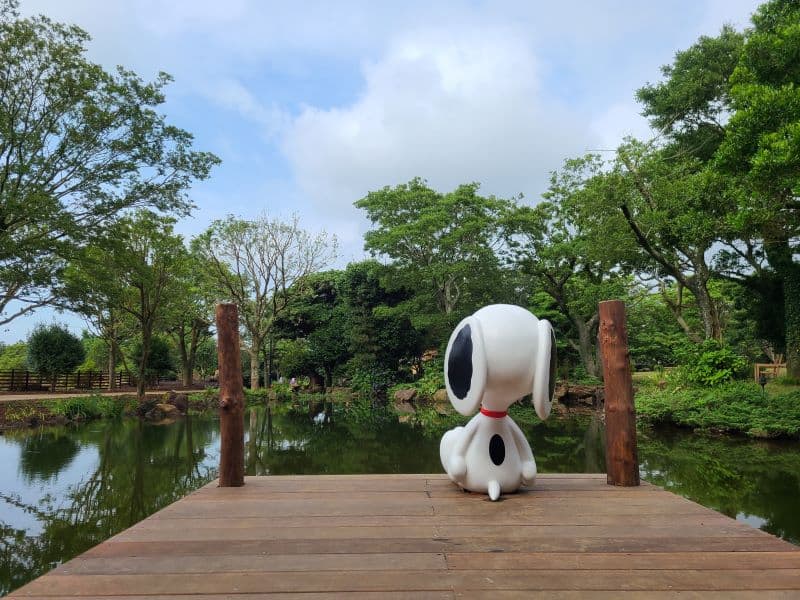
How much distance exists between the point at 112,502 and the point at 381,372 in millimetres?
16835

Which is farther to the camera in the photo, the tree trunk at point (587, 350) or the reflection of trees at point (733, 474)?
the tree trunk at point (587, 350)

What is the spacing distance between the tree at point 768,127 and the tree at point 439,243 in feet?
29.7

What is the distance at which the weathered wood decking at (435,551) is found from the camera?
205 cm

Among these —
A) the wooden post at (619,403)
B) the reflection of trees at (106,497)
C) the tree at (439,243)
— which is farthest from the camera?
the tree at (439,243)

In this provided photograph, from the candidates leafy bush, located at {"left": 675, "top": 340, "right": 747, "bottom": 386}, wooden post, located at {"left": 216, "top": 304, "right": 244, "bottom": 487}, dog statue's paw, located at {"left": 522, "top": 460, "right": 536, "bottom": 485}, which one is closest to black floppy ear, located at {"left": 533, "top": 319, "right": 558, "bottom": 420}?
dog statue's paw, located at {"left": 522, "top": 460, "right": 536, "bottom": 485}

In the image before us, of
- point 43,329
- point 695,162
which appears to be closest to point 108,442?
point 43,329

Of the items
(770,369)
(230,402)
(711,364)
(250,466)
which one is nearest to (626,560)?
(230,402)

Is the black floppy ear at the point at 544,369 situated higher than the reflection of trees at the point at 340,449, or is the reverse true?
the black floppy ear at the point at 544,369

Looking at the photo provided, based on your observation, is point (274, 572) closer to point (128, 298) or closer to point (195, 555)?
point (195, 555)

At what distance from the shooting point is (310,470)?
23.7 ft

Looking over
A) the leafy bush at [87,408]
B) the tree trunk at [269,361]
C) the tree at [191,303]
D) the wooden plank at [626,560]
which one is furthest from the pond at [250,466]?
the tree trunk at [269,361]

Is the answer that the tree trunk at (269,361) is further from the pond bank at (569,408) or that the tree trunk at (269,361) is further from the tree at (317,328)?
the pond bank at (569,408)

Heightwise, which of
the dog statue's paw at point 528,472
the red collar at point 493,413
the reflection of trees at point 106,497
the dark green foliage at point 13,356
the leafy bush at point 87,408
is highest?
the dark green foliage at point 13,356

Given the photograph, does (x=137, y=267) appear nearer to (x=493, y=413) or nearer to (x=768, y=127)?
(x=493, y=413)
